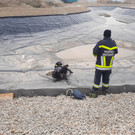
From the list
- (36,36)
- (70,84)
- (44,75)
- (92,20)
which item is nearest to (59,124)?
(70,84)

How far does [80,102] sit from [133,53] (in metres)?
4.97

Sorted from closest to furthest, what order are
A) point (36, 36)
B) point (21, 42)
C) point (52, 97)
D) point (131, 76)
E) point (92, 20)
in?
1. point (52, 97)
2. point (131, 76)
3. point (21, 42)
4. point (36, 36)
5. point (92, 20)

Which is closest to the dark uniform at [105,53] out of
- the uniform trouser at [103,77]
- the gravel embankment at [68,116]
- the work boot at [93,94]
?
the uniform trouser at [103,77]

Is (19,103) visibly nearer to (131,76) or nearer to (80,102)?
(80,102)

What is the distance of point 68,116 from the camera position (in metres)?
3.23

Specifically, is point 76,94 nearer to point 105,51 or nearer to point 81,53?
point 105,51

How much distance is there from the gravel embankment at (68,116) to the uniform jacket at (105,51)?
36.6 inches

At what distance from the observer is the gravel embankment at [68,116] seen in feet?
9.04

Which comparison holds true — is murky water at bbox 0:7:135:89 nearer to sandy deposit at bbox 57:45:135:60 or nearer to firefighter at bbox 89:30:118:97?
sandy deposit at bbox 57:45:135:60

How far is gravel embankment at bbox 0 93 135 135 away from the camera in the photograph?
2756 millimetres

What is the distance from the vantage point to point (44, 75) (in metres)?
5.20

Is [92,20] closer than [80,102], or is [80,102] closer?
[80,102]

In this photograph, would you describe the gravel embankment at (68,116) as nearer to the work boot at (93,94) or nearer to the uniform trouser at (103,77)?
the work boot at (93,94)

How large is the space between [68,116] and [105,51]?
194 cm
